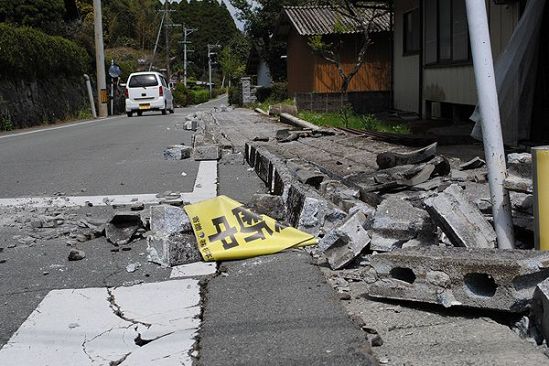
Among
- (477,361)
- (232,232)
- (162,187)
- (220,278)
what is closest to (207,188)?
(162,187)

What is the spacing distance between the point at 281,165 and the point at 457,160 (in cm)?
224

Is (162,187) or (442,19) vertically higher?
(442,19)

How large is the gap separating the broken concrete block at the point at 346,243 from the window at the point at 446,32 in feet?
28.4

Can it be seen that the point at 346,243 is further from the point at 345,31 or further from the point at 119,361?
the point at 345,31

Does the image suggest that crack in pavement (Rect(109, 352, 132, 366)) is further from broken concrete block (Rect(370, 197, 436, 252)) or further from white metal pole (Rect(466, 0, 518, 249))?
white metal pole (Rect(466, 0, 518, 249))

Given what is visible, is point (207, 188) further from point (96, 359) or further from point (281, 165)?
point (96, 359)

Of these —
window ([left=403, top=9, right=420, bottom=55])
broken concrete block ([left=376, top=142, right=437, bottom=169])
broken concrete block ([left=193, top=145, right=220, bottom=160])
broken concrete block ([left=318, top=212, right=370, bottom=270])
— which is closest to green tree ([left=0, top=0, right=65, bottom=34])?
window ([left=403, top=9, right=420, bottom=55])

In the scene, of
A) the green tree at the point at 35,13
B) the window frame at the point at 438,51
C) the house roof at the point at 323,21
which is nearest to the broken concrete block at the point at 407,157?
the window frame at the point at 438,51

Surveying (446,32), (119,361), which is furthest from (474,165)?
(446,32)

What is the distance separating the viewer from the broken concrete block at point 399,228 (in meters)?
4.34

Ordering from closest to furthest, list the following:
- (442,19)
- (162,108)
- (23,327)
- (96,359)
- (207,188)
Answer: (96,359), (23,327), (207,188), (442,19), (162,108)

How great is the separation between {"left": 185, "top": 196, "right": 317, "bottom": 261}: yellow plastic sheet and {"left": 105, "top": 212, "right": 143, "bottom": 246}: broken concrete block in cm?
54

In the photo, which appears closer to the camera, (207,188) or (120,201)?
(120,201)

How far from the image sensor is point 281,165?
24.2ft
